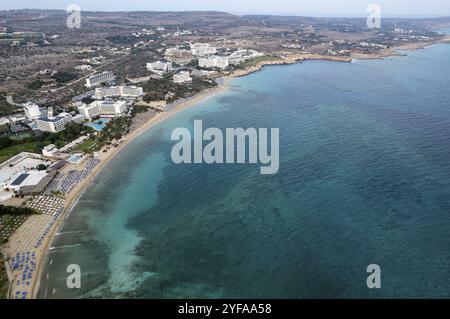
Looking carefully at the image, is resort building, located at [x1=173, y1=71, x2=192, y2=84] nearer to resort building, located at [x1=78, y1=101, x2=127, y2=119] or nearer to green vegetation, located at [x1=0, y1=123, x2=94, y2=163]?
resort building, located at [x1=78, y1=101, x2=127, y2=119]

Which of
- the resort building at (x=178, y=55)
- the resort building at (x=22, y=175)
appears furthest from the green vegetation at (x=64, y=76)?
the resort building at (x=22, y=175)

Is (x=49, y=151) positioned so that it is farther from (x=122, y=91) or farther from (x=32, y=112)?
(x=122, y=91)

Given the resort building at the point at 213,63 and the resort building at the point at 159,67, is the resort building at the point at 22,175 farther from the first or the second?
the resort building at the point at 213,63

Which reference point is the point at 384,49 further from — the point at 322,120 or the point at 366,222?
the point at 366,222

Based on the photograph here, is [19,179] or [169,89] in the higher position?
[169,89]

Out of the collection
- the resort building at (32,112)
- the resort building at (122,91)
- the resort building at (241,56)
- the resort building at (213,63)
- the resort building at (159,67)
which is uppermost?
the resort building at (241,56)

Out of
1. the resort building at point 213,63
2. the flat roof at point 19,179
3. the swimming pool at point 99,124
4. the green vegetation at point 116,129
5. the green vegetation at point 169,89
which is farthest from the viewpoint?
the resort building at point 213,63

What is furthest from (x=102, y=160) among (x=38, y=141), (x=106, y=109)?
(x=106, y=109)
